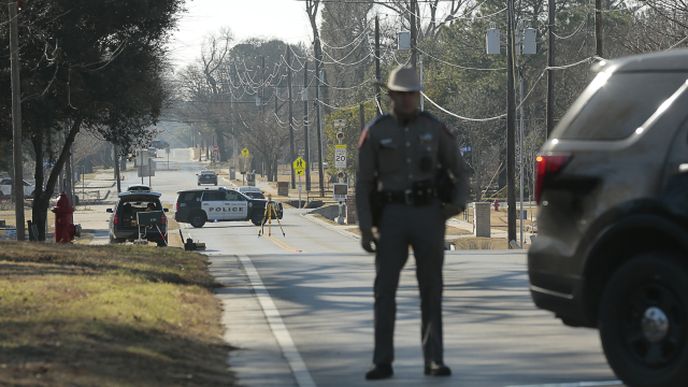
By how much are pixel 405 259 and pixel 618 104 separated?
165 centimetres

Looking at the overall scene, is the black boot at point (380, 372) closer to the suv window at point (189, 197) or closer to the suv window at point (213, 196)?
the suv window at point (189, 197)

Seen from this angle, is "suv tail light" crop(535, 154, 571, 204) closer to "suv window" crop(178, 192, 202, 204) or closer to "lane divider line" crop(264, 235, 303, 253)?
"lane divider line" crop(264, 235, 303, 253)

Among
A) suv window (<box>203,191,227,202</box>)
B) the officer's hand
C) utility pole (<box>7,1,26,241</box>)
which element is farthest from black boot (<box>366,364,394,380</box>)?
suv window (<box>203,191,227,202</box>)

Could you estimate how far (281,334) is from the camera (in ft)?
40.2

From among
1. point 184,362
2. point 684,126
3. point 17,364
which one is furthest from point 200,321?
point 684,126

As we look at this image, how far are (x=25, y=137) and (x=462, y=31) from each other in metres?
48.7

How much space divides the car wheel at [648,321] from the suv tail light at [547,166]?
802 mm

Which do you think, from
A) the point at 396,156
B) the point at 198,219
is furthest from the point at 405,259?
the point at 198,219

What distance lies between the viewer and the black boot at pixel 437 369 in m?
9.39

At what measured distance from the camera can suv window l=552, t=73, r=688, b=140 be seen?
851 cm

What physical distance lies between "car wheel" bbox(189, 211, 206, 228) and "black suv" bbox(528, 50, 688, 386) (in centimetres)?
5176

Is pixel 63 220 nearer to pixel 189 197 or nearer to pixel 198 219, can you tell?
pixel 189 197

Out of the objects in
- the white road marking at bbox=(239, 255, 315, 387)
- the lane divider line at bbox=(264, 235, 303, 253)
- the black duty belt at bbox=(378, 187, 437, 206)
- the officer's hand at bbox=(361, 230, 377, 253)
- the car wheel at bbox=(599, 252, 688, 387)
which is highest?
the black duty belt at bbox=(378, 187, 437, 206)

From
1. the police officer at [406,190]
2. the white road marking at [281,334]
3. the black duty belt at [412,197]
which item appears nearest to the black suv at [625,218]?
the police officer at [406,190]
